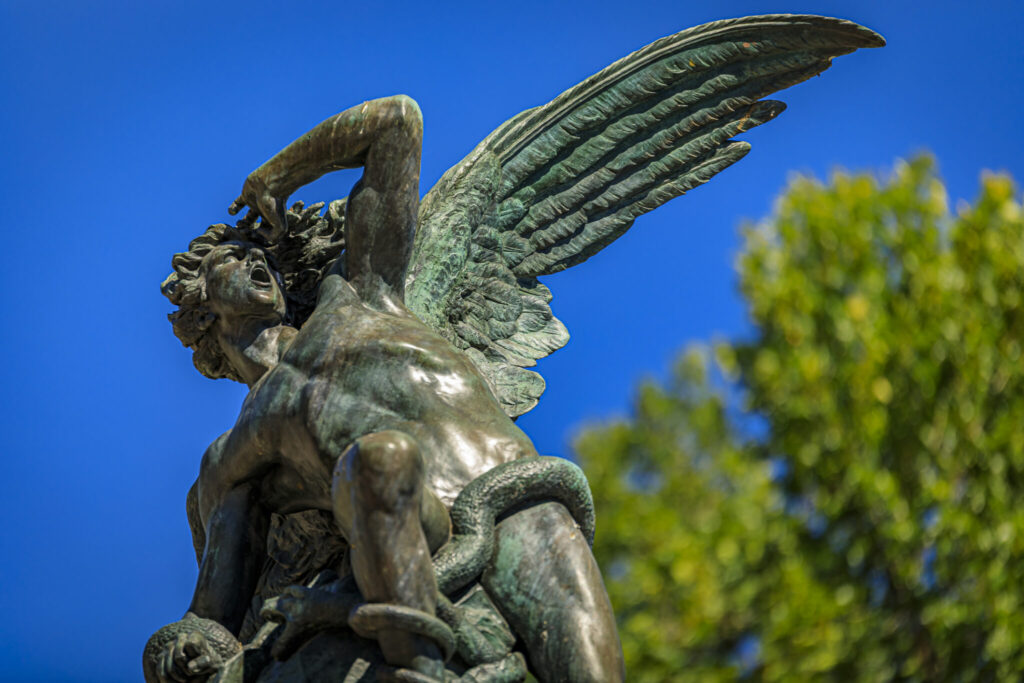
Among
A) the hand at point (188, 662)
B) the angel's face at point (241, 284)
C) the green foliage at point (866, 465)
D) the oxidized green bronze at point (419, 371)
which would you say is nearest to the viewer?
the oxidized green bronze at point (419, 371)

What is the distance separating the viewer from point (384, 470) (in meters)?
2.54

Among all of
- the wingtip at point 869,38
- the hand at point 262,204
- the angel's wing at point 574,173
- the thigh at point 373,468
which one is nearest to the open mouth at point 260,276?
the hand at point 262,204

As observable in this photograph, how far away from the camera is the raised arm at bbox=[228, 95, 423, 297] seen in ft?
11.0

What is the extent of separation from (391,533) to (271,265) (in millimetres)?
1364

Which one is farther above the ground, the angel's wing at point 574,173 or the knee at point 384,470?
the angel's wing at point 574,173

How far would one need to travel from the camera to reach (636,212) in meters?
4.25

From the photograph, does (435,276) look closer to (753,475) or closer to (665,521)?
(753,475)

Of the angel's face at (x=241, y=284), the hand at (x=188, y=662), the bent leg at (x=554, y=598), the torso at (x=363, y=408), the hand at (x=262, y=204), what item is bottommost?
the bent leg at (x=554, y=598)

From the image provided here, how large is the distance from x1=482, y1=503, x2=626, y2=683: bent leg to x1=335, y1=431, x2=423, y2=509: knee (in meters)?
0.48

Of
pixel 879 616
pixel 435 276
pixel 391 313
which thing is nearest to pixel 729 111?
pixel 435 276

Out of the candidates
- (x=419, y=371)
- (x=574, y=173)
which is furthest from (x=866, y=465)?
(x=419, y=371)

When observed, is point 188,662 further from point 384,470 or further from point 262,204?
point 262,204

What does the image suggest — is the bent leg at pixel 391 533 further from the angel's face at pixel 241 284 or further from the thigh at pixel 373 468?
the angel's face at pixel 241 284

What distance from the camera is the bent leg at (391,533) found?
8.37 feet
